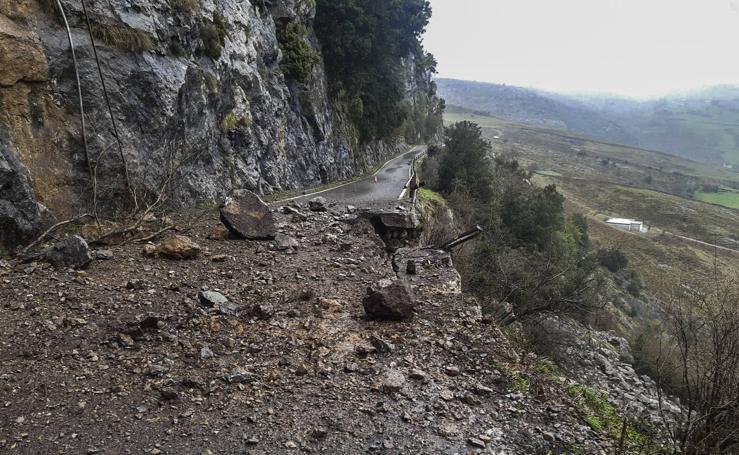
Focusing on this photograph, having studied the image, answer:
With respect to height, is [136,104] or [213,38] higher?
[213,38]

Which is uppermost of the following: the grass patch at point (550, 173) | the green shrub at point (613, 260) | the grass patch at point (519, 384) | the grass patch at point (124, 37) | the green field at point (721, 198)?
the grass patch at point (124, 37)

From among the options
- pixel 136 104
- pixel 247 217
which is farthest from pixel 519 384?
pixel 136 104

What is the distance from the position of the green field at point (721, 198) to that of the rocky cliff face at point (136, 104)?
105159 millimetres

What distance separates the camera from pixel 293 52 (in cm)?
2181

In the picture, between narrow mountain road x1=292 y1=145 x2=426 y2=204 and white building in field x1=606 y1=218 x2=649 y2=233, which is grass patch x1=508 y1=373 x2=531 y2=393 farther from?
white building in field x1=606 y1=218 x2=649 y2=233

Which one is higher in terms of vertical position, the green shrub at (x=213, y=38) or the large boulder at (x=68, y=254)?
the green shrub at (x=213, y=38)

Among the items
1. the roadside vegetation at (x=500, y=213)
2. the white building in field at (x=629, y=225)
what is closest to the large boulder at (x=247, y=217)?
the roadside vegetation at (x=500, y=213)

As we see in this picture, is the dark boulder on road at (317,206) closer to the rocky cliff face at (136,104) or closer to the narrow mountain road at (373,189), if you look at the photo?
the rocky cliff face at (136,104)

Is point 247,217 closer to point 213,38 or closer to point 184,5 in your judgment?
point 184,5

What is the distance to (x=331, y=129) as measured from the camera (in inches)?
1053

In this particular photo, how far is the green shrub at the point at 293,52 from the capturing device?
21781 mm

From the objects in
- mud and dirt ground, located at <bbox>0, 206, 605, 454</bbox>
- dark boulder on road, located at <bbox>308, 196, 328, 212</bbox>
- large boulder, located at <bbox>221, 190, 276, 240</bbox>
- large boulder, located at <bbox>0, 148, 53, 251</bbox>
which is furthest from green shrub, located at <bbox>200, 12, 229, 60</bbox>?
mud and dirt ground, located at <bbox>0, 206, 605, 454</bbox>

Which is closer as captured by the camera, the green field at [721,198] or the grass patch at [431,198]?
the grass patch at [431,198]

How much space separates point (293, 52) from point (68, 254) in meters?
17.6
